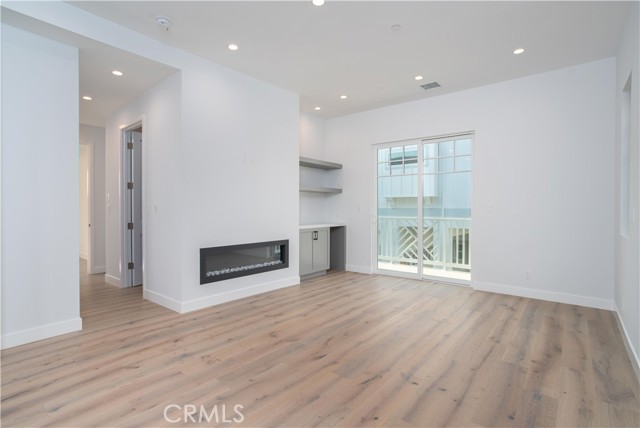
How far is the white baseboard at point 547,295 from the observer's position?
3.80 meters

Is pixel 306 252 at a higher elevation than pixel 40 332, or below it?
higher

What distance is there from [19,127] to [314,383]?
324cm

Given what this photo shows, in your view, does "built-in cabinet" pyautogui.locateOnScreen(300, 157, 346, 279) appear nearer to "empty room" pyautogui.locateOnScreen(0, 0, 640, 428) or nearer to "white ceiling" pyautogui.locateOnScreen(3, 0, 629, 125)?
"empty room" pyautogui.locateOnScreen(0, 0, 640, 428)

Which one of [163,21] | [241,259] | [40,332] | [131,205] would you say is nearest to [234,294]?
[241,259]

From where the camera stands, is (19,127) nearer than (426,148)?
Yes

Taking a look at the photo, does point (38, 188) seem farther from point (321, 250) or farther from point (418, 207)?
point (418, 207)

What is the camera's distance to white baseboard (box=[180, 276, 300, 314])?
370cm

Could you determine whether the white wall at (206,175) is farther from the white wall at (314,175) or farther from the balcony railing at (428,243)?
the balcony railing at (428,243)

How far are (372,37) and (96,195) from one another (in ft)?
18.7

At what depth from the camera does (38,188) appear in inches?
113

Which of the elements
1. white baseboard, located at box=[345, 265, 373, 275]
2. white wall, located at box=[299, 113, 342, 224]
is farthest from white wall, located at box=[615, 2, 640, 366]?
white wall, located at box=[299, 113, 342, 224]

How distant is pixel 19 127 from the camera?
2.77 m

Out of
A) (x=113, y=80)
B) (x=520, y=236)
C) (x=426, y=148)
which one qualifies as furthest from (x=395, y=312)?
(x=113, y=80)

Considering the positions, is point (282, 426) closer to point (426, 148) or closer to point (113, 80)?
point (113, 80)
